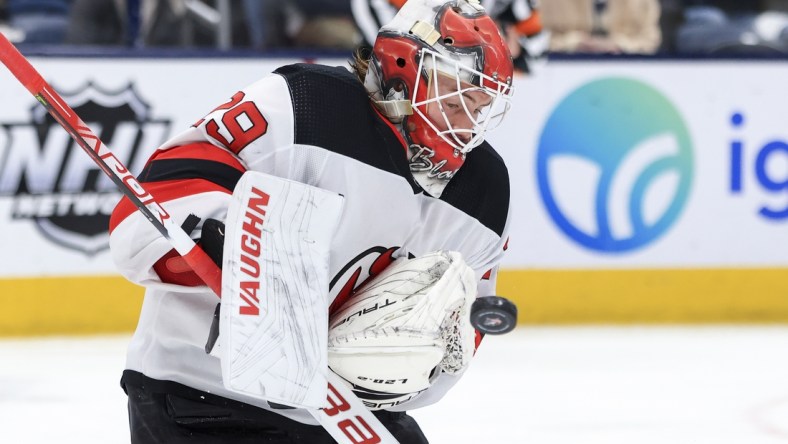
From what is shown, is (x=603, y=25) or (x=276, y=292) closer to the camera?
(x=276, y=292)

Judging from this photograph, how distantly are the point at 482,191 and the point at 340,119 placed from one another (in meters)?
0.28

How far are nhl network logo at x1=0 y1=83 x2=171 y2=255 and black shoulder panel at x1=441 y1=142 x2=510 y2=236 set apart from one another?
2.32 metres

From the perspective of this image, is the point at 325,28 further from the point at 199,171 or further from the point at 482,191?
the point at 199,171

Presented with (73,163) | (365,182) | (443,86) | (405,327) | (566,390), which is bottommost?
(566,390)

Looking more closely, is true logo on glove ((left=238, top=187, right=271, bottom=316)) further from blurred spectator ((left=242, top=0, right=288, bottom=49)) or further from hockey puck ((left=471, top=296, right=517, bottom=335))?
blurred spectator ((left=242, top=0, right=288, bottom=49))

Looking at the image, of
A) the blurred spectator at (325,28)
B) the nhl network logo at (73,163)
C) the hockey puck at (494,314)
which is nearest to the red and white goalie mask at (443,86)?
the hockey puck at (494,314)

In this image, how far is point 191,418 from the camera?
5.09 ft

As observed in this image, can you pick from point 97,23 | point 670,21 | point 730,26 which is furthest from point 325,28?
point 730,26

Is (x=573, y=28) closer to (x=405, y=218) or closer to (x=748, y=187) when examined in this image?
(x=748, y=187)

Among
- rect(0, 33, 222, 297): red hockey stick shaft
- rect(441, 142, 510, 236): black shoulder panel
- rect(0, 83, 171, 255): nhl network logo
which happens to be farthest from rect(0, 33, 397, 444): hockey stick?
rect(0, 83, 171, 255): nhl network logo

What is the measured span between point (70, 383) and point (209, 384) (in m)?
1.78

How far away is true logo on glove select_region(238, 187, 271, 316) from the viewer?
132 centimetres

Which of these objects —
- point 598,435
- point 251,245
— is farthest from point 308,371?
point 598,435

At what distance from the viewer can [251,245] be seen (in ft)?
4.38
